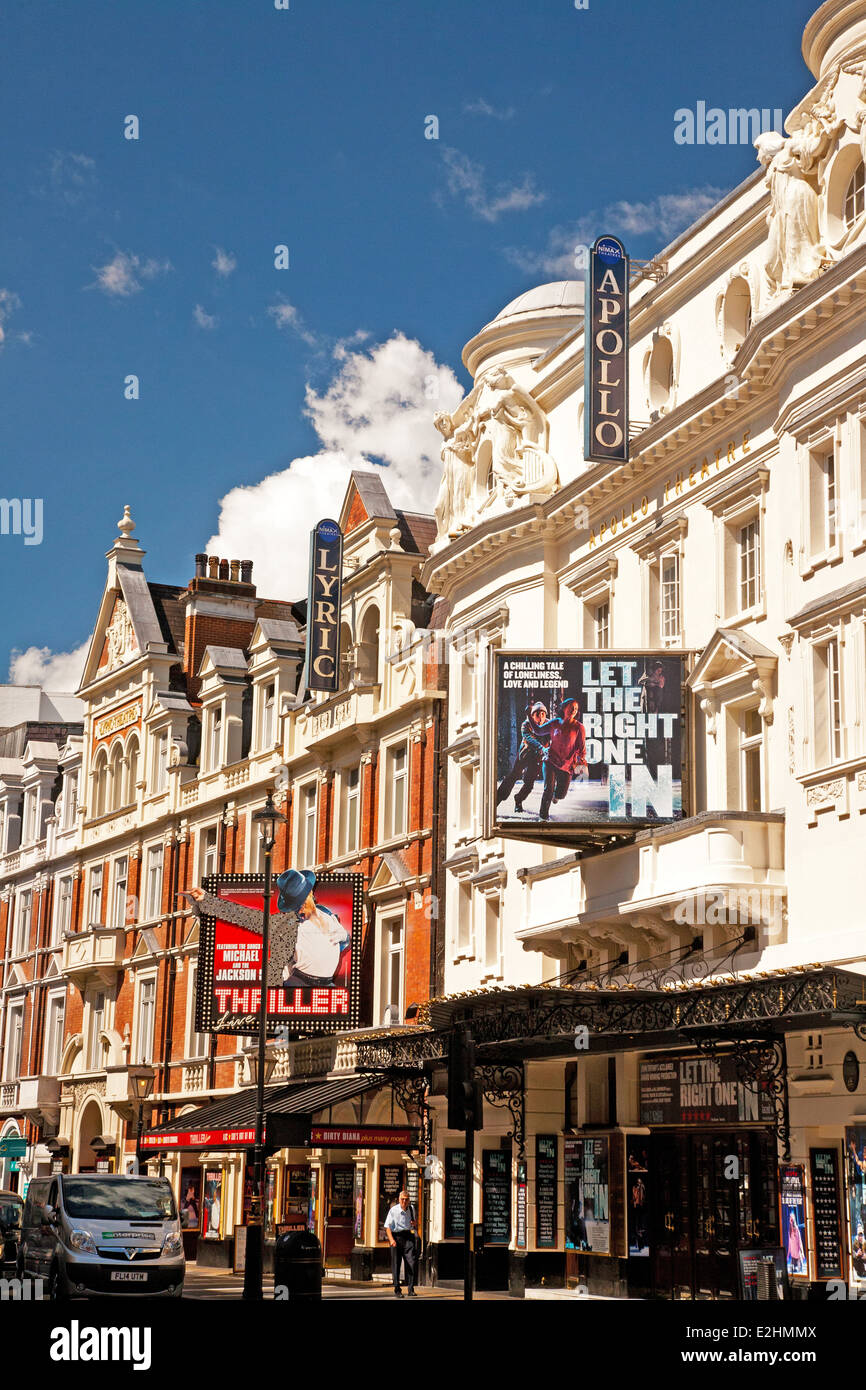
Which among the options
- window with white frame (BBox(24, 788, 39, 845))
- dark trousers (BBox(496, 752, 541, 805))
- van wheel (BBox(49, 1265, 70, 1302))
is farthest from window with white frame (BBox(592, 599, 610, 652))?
window with white frame (BBox(24, 788, 39, 845))

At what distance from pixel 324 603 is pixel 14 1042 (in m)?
27.2

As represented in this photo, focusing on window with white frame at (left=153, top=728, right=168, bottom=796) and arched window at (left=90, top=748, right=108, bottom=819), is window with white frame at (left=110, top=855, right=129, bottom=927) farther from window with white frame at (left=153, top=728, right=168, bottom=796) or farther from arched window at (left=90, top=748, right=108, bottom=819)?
window with white frame at (left=153, top=728, right=168, bottom=796)

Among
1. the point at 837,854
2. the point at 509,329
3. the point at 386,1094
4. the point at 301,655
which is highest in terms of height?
the point at 509,329

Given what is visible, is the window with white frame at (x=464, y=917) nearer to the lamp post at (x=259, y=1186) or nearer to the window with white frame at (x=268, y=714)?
the lamp post at (x=259, y=1186)

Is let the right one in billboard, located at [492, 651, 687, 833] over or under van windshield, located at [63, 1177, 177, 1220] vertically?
over

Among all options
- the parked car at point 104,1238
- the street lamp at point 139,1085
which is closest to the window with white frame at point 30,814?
the street lamp at point 139,1085

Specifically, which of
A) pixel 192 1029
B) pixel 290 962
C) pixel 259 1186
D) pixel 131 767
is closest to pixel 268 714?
pixel 192 1029

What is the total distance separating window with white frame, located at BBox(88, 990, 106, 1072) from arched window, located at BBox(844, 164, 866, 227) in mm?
37180

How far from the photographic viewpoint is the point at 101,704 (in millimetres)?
59719

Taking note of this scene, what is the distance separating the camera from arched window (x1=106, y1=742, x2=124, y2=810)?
57406 mm

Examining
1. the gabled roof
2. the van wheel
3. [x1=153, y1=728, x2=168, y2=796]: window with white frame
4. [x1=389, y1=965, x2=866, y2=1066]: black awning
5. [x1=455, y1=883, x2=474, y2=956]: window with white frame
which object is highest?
the gabled roof

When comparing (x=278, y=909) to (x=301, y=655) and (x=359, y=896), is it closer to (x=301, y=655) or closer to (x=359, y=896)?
(x=359, y=896)
